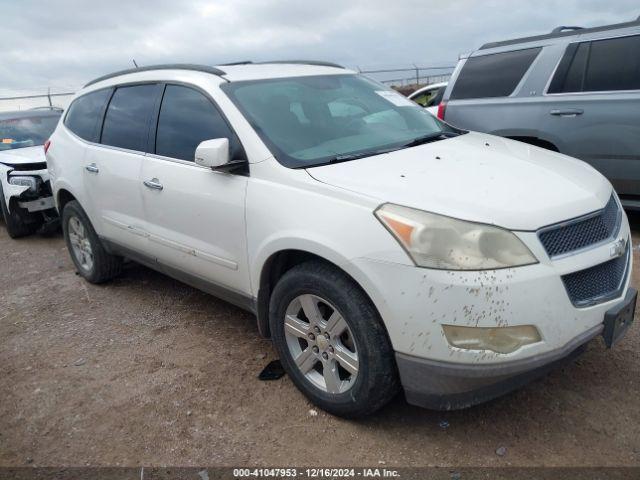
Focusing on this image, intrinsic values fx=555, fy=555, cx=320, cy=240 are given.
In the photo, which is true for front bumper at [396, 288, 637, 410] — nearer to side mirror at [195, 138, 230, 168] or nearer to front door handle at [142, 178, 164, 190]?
side mirror at [195, 138, 230, 168]

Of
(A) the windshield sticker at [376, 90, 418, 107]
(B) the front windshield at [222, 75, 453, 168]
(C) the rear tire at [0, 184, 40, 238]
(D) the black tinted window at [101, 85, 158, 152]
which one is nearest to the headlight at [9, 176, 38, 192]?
(C) the rear tire at [0, 184, 40, 238]

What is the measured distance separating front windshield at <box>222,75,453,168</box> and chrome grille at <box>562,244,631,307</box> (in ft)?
4.13

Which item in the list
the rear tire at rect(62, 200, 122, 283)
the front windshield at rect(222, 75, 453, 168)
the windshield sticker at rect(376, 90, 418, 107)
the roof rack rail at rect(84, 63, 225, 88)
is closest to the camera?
the front windshield at rect(222, 75, 453, 168)

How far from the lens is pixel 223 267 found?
3264mm

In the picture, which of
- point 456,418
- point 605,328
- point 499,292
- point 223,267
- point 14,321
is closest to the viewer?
point 499,292

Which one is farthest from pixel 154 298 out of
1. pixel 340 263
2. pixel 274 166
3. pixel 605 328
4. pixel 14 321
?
pixel 605 328

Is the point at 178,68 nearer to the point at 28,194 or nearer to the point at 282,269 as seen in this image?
the point at 282,269

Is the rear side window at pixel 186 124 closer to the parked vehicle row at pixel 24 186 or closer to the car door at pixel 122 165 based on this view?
the car door at pixel 122 165

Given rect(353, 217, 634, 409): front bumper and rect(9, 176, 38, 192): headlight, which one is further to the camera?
rect(9, 176, 38, 192): headlight

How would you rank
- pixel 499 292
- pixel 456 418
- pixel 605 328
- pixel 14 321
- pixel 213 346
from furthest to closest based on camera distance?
pixel 14 321
pixel 213 346
pixel 456 418
pixel 605 328
pixel 499 292

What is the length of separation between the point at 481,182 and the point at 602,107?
3.16m

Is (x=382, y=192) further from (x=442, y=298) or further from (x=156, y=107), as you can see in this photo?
(x=156, y=107)

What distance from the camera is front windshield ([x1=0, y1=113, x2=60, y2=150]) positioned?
753 centimetres

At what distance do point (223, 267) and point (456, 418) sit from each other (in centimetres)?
153
